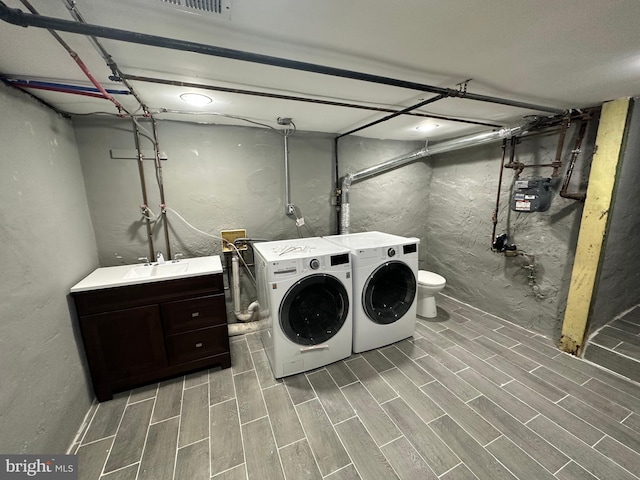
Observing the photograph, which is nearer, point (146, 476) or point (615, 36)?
point (615, 36)

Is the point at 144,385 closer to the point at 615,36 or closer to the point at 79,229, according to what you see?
the point at 79,229

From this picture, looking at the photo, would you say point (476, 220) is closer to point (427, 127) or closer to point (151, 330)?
point (427, 127)

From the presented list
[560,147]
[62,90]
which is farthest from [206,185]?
[560,147]

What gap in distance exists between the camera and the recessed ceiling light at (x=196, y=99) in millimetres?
1660

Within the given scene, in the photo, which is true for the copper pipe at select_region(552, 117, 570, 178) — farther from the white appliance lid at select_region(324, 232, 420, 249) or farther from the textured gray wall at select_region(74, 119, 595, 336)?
the white appliance lid at select_region(324, 232, 420, 249)

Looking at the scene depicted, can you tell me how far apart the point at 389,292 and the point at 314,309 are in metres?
0.76

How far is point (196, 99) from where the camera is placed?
1.75 m

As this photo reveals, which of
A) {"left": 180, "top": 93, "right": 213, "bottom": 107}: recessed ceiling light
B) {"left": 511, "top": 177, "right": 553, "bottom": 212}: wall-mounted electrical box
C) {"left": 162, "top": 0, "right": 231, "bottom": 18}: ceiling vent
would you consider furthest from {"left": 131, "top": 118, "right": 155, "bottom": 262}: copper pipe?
{"left": 511, "top": 177, "right": 553, "bottom": 212}: wall-mounted electrical box

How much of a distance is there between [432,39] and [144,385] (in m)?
2.84

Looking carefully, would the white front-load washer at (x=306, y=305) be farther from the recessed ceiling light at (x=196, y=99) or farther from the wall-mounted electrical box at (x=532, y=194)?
the wall-mounted electrical box at (x=532, y=194)

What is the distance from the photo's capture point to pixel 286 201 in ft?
9.14

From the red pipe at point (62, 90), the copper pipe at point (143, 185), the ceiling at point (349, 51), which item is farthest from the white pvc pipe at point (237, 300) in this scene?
the red pipe at point (62, 90)

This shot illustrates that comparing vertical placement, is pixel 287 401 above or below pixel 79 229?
below

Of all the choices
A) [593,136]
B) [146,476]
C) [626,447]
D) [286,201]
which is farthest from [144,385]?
[593,136]
